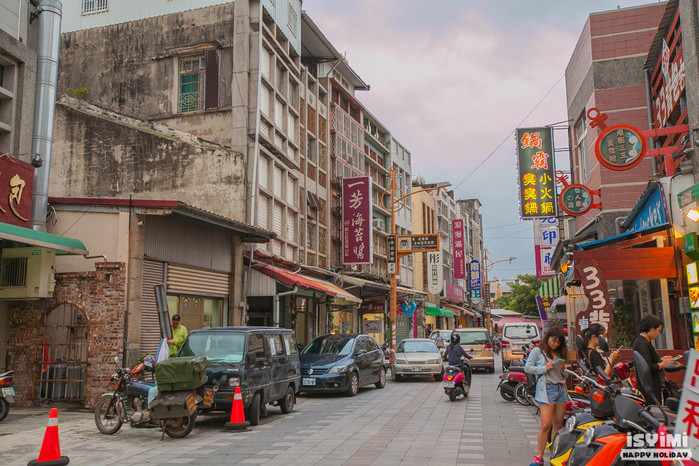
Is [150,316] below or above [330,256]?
below

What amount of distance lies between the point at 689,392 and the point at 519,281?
76.5 meters

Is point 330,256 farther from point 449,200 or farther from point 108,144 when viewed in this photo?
point 449,200

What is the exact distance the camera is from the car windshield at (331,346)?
1748 centimetres

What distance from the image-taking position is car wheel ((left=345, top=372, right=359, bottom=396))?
16.6 m

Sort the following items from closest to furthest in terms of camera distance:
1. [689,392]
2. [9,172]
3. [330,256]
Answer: [689,392], [9,172], [330,256]

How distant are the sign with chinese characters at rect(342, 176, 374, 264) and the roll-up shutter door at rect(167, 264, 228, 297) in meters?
12.0

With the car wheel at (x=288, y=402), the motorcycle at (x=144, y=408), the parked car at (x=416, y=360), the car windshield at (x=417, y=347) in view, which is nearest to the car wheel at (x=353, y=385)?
the car wheel at (x=288, y=402)

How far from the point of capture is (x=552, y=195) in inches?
840

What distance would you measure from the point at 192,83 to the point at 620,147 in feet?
50.4

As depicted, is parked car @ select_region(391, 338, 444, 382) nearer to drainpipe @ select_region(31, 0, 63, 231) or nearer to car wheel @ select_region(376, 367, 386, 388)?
car wheel @ select_region(376, 367, 386, 388)

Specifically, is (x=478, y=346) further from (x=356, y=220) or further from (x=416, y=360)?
(x=356, y=220)

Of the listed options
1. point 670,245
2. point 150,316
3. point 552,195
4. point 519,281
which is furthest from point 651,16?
point 519,281

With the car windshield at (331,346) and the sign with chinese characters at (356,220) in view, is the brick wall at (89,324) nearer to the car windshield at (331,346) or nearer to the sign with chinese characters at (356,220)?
the car windshield at (331,346)

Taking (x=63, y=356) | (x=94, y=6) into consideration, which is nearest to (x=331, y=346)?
(x=63, y=356)
